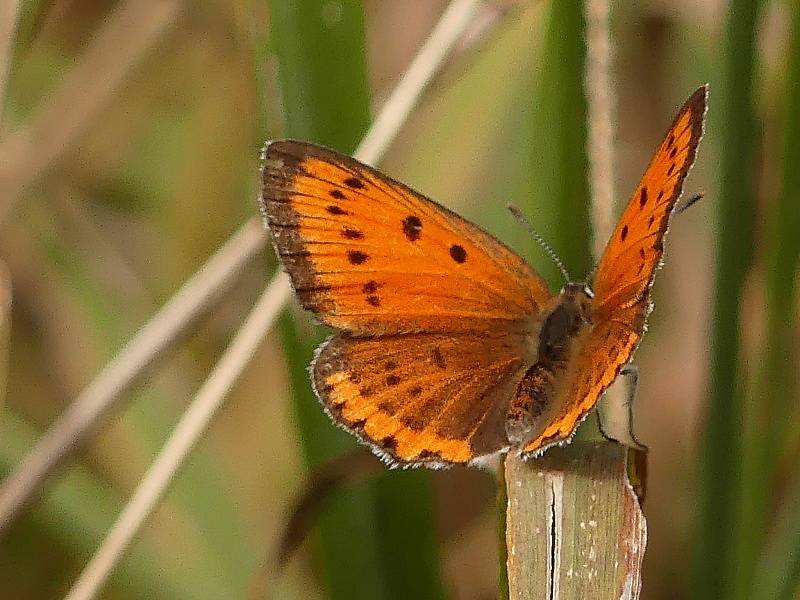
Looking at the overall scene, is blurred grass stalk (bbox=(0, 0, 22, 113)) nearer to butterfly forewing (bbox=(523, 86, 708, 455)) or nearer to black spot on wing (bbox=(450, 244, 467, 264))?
black spot on wing (bbox=(450, 244, 467, 264))

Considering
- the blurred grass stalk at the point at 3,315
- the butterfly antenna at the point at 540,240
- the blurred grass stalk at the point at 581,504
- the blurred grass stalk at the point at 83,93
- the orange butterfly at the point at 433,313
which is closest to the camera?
the blurred grass stalk at the point at 581,504

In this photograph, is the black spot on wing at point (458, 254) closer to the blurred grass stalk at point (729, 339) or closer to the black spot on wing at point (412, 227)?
the black spot on wing at point (412, 227)

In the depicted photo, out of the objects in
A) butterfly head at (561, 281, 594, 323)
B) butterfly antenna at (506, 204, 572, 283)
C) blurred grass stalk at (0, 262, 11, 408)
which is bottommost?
blurred grass stalk at (0, 262, 11, 408)

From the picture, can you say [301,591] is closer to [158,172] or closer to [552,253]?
[552,253]

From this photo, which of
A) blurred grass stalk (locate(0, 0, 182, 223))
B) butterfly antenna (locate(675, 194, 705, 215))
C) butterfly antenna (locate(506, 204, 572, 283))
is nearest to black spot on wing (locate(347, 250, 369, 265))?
butterfly antenna (locate(506, 204, 572, 283))

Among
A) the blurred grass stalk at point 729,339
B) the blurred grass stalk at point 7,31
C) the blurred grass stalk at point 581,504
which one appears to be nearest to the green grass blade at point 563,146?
the blurred grass stalk at point 581,504
